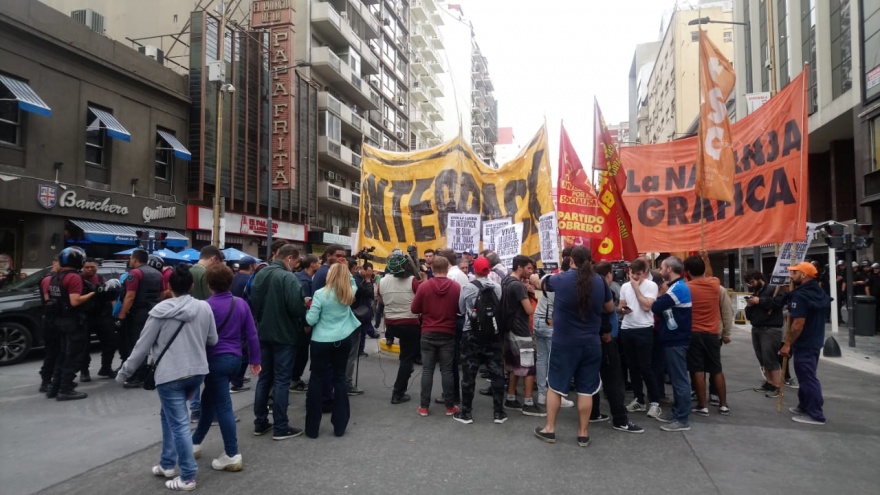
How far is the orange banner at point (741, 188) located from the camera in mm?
6953

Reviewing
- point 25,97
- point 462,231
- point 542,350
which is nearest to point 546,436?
point 542,350

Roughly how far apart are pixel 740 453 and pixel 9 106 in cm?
1870

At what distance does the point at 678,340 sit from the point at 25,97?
678 inches

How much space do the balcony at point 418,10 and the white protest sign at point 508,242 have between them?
57.2 meters

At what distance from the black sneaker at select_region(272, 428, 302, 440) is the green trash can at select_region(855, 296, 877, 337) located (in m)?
15.6

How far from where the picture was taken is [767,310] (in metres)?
7.62

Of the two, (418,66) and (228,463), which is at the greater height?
Answer: (418,66)

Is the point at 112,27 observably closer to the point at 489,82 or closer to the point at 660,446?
the point at 660,446

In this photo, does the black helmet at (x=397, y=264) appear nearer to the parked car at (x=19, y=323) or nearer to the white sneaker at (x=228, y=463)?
the white sneaker at (x=228, y=463)

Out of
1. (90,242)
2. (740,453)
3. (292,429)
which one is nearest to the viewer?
(740,453)

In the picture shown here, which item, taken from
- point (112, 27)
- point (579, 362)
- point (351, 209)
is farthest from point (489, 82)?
point (579, 362)

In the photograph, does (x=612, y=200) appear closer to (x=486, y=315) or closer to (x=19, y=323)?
(x=486, y=315)

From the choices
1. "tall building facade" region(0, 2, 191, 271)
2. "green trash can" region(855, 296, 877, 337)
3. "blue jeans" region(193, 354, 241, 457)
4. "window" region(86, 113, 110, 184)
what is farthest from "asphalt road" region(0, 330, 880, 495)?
"window" region(86, 113, 110, 184)

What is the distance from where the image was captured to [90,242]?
1666 cm
